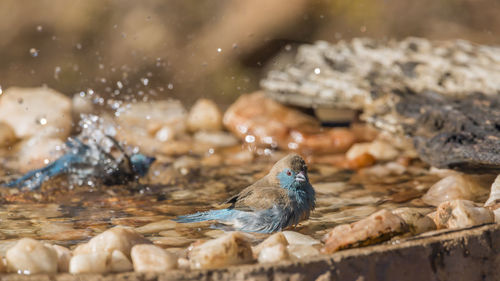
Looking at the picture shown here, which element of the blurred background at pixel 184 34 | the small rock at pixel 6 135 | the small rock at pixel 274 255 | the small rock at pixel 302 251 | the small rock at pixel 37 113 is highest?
the blurred background at pixel 184 34

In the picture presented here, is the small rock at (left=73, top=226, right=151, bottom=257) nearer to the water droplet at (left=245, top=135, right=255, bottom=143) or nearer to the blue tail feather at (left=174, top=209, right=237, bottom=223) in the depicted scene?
the blue tail feather at (left=174, top=209, right=237, bottom=223)

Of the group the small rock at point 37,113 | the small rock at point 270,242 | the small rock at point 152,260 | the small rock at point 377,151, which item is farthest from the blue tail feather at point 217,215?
the small rock at point 37,113

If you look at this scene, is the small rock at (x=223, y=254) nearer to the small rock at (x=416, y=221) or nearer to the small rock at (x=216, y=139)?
A: the small rock at (x=416, y=221)

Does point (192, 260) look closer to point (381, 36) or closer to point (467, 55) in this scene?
point (467, 55)

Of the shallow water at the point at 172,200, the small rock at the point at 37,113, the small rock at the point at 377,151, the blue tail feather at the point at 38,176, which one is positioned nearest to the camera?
the shallow water at the point at 172,200

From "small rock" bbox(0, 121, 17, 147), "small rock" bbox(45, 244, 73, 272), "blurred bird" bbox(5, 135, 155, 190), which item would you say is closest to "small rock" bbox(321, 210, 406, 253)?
"small rock" bbox(45, 244, 73, 272)
